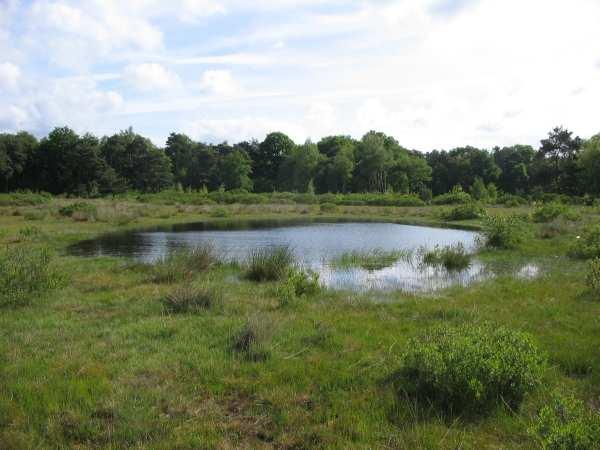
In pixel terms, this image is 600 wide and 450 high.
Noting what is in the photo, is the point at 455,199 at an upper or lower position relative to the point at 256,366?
upper

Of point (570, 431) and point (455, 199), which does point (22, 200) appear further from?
point (570, 431)

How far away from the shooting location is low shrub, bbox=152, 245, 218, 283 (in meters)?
13.8

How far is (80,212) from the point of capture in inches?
1388

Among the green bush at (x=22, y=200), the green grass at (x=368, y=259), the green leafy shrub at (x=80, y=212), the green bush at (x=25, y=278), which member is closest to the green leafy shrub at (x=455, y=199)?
the green grass at (x=368, y=259)

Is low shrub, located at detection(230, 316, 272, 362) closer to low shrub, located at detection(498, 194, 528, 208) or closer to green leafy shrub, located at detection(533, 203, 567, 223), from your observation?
green leafy shrub, located at detection(533, 203, 567, 223)

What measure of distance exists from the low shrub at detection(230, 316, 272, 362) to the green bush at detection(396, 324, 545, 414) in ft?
7.11

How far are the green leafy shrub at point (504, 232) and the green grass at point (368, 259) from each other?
4.57m

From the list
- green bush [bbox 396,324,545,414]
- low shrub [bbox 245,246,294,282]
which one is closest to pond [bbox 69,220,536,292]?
low shrub [bbox 245,246,294,282]

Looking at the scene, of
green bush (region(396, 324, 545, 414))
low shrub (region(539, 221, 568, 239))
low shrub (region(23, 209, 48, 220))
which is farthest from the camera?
low shrub (region(23, 209, 48, 220))

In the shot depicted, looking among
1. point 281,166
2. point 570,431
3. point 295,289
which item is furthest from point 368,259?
point 281,166

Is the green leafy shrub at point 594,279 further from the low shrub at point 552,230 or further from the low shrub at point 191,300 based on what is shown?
the low shrub at point 552,230

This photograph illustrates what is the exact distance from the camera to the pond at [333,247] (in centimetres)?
1504

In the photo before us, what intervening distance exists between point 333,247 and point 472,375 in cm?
1717

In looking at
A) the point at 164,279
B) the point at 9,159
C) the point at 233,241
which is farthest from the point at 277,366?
the point at 9,159
